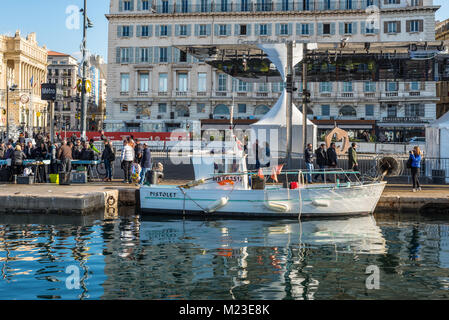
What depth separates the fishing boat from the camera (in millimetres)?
16906

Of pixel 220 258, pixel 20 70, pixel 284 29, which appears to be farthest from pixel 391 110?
pixel 20 70

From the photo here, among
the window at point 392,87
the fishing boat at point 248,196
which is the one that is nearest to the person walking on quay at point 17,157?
the fishing boat at point 248,196

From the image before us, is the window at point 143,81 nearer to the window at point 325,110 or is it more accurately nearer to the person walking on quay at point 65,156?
the window at point 325,110

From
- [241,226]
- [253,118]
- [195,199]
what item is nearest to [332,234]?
[241,226]

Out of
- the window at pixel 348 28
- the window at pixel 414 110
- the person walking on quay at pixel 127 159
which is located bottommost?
the person walking on quay at pixel 127 159

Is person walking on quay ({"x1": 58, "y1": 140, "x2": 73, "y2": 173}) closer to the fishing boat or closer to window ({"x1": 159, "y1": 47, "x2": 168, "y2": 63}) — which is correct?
the fishing boat

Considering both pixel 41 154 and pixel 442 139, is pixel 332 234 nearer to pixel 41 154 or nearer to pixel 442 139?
pixel 442 139

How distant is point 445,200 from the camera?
710 inches

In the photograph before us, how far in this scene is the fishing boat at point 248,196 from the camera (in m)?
16.9

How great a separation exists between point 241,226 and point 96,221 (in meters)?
4.65

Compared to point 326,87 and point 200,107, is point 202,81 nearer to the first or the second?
point 200,107

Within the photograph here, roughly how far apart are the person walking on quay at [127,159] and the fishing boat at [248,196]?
3.81 m

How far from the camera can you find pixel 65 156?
21.4 metres
